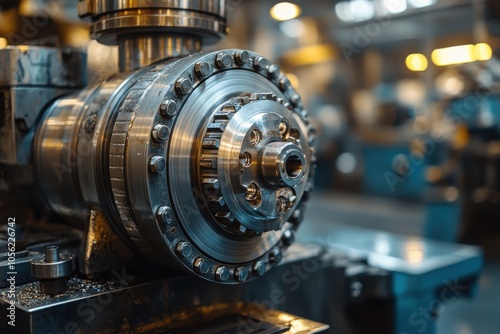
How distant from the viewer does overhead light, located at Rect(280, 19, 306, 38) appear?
5989mm

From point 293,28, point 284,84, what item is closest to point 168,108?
A: point 284,84

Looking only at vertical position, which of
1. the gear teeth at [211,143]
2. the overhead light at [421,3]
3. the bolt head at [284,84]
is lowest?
the gear teeth at [211,143]

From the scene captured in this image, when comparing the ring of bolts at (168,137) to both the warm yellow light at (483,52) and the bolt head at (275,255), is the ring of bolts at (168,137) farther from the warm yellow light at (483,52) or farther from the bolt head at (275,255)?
the warm yellow light at (483,52)

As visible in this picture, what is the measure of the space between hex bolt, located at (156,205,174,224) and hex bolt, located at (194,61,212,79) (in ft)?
0.62

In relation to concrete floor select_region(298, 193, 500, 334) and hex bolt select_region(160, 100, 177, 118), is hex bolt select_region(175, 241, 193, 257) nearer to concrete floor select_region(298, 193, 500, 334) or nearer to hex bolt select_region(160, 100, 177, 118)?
hex bolt select_region(160, 100, 177, 118)

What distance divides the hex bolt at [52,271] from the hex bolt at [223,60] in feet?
1.15

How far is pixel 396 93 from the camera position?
684 cm

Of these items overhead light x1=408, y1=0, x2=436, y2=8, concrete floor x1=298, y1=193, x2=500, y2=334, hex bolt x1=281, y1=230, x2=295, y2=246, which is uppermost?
overhead light x1=408, y1=0, x2=436, y2=8

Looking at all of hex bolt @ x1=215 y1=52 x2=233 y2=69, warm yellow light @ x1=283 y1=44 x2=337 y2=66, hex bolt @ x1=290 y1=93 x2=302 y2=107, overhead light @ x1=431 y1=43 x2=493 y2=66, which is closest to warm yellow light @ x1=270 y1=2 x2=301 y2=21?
warm yellow light @ x1=283 y1=44 x2=337 y2=66

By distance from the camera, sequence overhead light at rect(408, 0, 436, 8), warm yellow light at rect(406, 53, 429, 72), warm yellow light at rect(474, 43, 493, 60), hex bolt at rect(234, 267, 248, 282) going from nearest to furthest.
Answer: hex bolt at rect(234, 267, 248, 282)
warm yellow light at rect(474, 43, 493, 60)
overhead light at rect(408, 0, 436, 8)
warm yellow light at rect(406, 53, 429, 72)

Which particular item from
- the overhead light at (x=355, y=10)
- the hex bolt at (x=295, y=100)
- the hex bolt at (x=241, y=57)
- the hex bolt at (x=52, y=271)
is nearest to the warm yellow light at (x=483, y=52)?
the overhead light at (x=355, y=10)

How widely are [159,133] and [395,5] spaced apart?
15.6 feet

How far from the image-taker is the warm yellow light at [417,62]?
6191 millimetres

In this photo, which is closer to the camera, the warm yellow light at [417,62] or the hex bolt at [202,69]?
the hex bolt at [202,69]
